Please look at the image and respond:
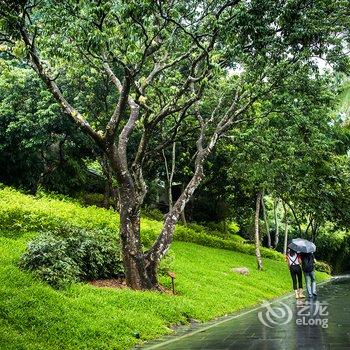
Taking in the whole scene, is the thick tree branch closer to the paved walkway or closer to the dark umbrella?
the paved walkway

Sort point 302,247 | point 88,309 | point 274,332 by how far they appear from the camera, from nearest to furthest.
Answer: point 274,332, point 88,309, point 302,247

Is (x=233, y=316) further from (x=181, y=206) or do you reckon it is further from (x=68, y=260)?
(x=68, y=260)

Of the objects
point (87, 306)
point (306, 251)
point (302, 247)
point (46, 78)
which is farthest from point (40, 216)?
point (306, 251)

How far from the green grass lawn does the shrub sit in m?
0.35

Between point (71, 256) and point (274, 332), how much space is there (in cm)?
599

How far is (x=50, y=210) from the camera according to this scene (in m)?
17.8

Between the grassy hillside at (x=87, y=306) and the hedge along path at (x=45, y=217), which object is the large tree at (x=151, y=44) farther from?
the hedge along path at (x=45, y=217)

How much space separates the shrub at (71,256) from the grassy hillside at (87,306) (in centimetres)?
36

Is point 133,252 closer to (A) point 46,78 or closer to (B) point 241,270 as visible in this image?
(A) point 46,78

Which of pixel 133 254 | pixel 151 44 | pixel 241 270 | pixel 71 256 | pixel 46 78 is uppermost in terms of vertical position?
pixel 151 44

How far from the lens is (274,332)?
374 inches

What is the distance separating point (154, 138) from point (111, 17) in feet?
49.3

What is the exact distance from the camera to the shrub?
37.0ft

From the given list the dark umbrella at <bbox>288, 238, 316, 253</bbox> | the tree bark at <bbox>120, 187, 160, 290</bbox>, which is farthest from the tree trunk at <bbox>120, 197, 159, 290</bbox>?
the dark umbrella at <bbox>288, 238, 316, 253</bbox>
